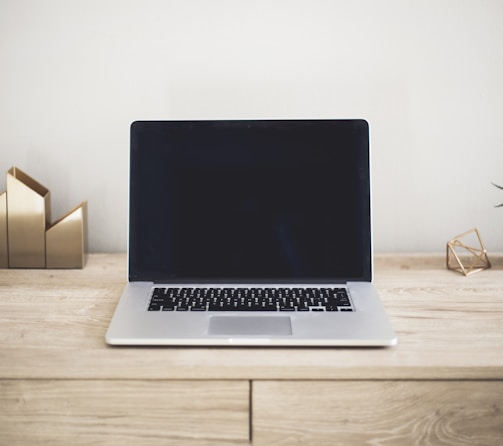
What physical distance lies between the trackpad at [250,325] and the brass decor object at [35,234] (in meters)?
0.44

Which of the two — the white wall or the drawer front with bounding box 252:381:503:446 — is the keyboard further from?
the white wall

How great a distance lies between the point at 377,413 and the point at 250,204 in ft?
1.59

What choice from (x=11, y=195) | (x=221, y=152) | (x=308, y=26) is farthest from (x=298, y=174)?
(x=11, y=195)

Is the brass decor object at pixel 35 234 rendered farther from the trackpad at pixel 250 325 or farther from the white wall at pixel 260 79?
the trackpad at pixel 250 325

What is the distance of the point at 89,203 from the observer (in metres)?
1.39

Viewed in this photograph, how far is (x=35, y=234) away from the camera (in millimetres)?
1264

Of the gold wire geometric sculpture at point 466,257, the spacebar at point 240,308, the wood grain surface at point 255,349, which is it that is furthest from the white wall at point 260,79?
the spacebar at point 240,308

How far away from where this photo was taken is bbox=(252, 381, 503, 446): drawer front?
2.84 feet

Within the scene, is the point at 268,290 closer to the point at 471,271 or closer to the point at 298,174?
the point at 298,174

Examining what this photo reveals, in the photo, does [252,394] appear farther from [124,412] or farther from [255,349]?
[124,412]

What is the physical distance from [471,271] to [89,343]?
819 millimetres

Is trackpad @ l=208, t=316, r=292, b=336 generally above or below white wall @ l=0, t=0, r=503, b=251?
below

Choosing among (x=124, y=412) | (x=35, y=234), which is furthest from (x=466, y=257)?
(x=35, y=234)

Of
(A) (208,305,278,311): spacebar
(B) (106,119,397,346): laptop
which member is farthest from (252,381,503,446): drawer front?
(B) (106,119,397,346): laptop
